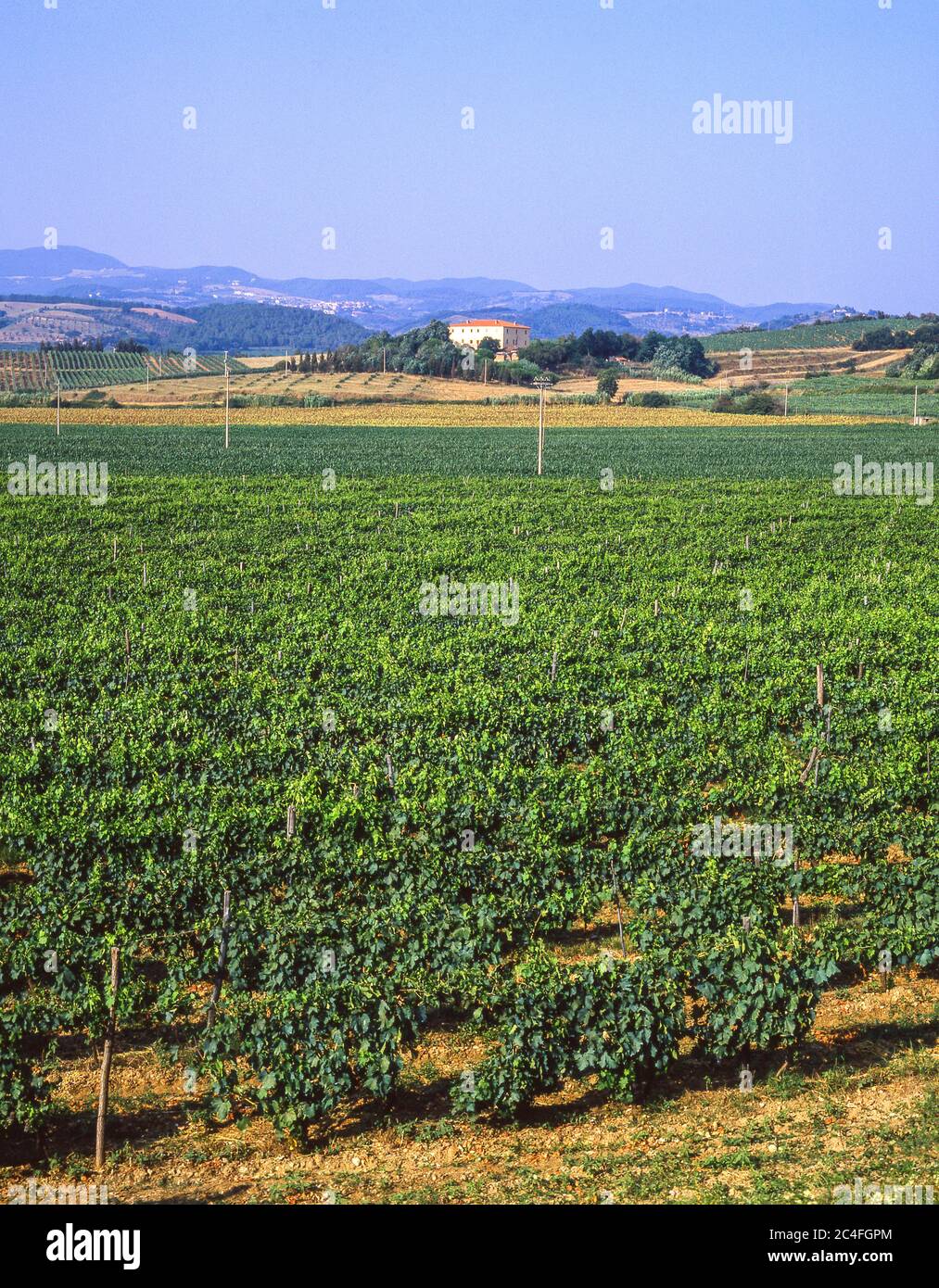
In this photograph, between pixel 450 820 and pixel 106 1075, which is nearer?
pixel 106 1075

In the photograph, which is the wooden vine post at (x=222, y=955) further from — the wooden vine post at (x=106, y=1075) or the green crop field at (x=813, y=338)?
the green crop field at (x=813, y=338)

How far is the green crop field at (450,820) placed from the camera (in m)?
10.1

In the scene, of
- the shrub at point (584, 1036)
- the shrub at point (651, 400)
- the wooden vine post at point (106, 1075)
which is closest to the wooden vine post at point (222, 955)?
the wooden vine post at point (106, 1075)

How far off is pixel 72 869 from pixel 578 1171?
23.5ft

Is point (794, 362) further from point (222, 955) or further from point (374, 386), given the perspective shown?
point (222, 955)

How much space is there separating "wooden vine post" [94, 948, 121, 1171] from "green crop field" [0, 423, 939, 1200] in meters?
0.28

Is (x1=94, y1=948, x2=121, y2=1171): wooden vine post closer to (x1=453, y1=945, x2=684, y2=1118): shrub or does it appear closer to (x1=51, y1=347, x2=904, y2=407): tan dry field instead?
(x1=453, y1=945, x2=684, y2=1118): shrub

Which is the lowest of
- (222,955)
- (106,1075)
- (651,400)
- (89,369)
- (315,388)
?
(106,1075)

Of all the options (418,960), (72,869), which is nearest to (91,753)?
(72,869)

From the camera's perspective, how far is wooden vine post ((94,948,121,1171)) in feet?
30.2

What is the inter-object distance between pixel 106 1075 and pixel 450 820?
5.83m

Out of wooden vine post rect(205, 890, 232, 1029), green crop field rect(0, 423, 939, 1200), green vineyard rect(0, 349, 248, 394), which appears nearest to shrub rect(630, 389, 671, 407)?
green vineyard rect(0, 349, 248, 394)

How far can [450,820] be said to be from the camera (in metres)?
14.5

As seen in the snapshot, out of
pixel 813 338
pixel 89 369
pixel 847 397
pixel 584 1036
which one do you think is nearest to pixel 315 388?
pixel 89 369
